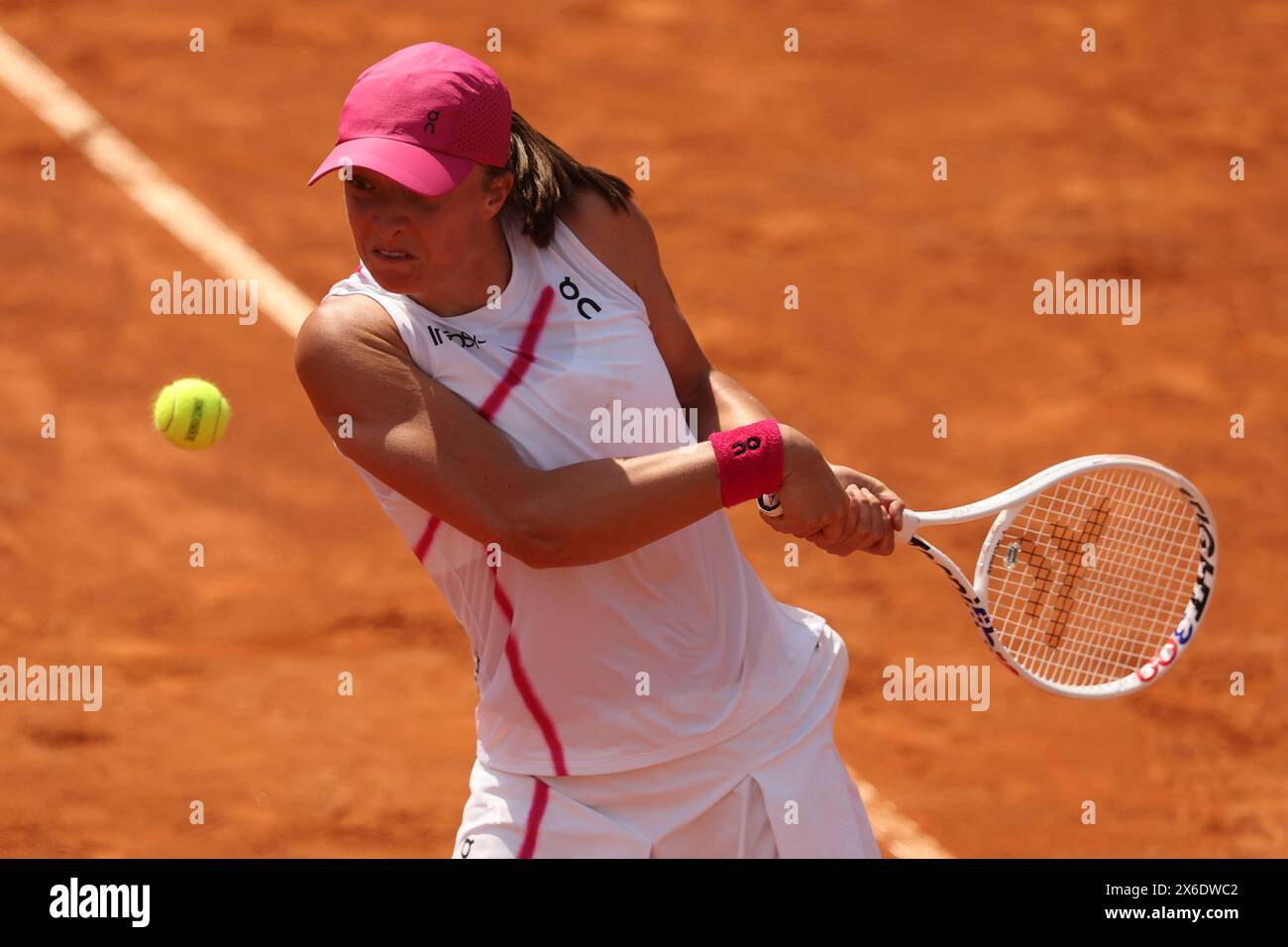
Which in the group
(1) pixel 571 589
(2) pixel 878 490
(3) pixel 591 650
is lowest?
(3) pixel 591 650

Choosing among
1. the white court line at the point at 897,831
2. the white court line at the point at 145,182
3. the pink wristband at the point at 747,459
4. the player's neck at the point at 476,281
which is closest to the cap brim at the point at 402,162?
the player's neck at the point at 476,281

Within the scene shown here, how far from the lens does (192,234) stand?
897 cm

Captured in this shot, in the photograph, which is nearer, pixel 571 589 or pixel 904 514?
pixel 571 589

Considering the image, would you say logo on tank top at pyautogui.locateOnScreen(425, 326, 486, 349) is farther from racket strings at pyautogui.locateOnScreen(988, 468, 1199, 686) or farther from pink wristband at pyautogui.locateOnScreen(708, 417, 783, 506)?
racket strings at pyautogui.locateOnScreen(988, 468, 1199, 686)

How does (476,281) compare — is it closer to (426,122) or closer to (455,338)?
(455,338)

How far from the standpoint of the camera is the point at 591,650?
3494mm

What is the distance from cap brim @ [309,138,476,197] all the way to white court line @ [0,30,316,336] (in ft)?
16.9

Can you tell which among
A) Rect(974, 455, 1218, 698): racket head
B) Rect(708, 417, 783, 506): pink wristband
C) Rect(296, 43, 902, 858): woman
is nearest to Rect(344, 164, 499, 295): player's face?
Rect(296, 43, 902, 858): woman

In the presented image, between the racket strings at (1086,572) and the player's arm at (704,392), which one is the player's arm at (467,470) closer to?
the player's arm at (704,392)

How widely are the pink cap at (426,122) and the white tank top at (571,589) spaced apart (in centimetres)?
26

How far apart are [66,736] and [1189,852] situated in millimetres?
4274

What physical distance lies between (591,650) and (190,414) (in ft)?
4.66

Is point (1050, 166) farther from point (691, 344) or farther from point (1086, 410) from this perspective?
point (691, 344)

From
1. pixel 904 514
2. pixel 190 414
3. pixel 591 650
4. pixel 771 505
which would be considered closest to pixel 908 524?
pixel 904 514
